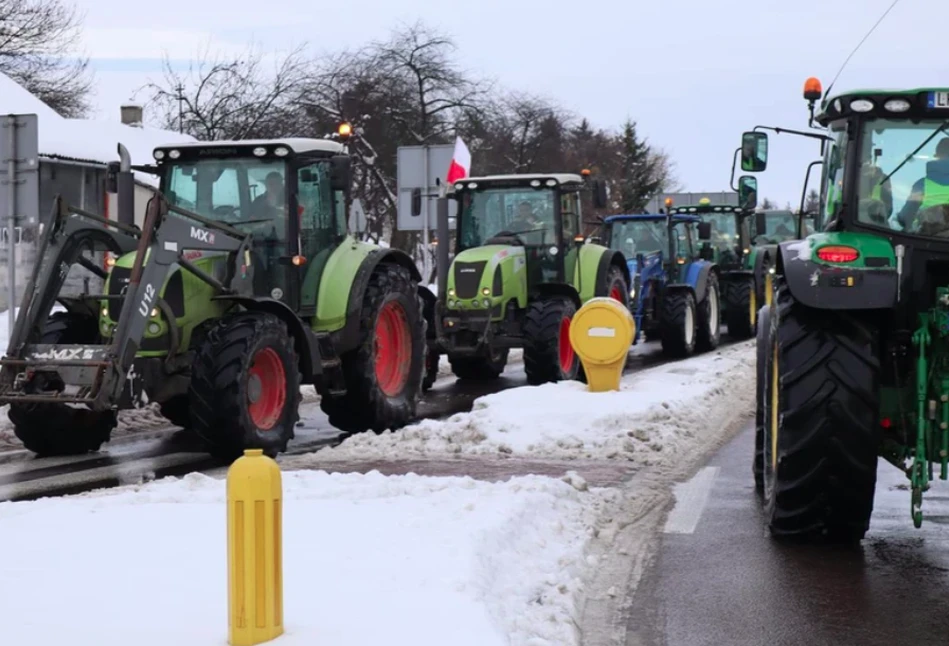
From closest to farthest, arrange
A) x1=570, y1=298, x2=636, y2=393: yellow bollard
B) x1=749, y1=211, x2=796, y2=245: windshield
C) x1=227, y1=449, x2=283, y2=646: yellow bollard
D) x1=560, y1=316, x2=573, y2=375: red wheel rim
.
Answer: x1=227, y1=449, x2=283, y2=646: yellow bollard → x1=570, y1=298, x2=636, y2=393: yellow bollard → x1=560, y1=316, x2=573, y2=375: red wheel rim → x1=749, y1=211, x2=796, y2=245: windshield

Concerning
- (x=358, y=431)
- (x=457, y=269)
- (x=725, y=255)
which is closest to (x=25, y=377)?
(x=358, y=431)

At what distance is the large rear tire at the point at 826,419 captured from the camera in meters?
6.88

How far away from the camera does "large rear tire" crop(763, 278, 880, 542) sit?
6875mm

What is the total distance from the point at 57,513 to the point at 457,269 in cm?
938

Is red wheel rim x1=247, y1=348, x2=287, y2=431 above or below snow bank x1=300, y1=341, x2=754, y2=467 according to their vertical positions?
above

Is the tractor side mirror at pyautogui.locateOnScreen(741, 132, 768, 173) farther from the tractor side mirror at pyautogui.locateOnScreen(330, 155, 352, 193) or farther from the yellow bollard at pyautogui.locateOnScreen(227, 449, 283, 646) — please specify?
the yellow bollard at pyautogui.locateOnScreen(227, 449, 283, 646)

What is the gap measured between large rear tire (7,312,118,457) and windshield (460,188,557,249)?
6.80 m

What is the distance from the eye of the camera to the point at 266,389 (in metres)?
11.2

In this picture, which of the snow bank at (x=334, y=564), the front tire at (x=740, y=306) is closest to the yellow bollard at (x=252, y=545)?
the snow bank at (x=334, y=564)

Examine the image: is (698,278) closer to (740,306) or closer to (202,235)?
(740,306)

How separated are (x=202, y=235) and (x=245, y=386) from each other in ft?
4.18

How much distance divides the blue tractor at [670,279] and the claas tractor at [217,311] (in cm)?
878

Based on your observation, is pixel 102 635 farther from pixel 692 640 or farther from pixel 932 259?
pixel 932 259

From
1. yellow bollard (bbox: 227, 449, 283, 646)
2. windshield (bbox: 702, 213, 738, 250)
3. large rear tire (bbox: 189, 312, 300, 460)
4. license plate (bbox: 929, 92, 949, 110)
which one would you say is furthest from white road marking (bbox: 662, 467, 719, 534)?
windshield (bbox: 702, 213, 738, 250)
